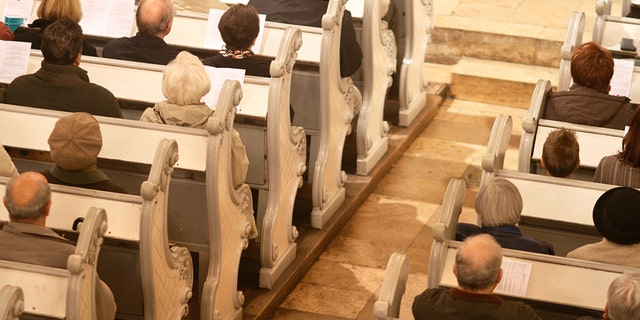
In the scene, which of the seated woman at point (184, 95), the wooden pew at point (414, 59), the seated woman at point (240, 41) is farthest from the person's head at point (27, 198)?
the wooden pew at point (414, 59)

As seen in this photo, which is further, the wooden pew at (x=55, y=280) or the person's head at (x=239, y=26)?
the person's head at (x=239, y=26)

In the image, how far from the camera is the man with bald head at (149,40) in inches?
218

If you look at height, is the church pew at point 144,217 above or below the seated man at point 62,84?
below

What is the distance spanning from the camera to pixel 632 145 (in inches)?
190

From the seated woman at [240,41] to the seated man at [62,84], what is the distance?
28.1 inches

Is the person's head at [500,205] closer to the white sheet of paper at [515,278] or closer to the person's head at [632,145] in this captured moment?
the white sheet of paper at [515,278]

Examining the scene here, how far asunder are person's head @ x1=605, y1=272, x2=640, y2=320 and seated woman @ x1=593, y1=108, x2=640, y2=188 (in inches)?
57.0

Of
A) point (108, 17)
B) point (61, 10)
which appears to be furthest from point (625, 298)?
point (108, 17)

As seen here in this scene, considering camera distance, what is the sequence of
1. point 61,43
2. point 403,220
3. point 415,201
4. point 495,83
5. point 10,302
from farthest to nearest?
point 495,83
point 415,201
point 403,220
point 61,43
point 10,302

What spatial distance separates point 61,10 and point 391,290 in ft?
9.47

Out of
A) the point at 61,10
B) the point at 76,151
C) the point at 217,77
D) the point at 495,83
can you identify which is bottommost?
the point at 76,151

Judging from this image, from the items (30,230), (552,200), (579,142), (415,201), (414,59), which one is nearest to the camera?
(30,230)

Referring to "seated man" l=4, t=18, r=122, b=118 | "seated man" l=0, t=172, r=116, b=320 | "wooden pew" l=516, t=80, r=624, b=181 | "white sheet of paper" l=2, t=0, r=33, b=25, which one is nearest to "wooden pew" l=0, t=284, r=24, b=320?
"seated man" l=0, t=172, r=116, b=320

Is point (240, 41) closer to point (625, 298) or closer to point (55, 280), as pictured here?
point (55, 280)
